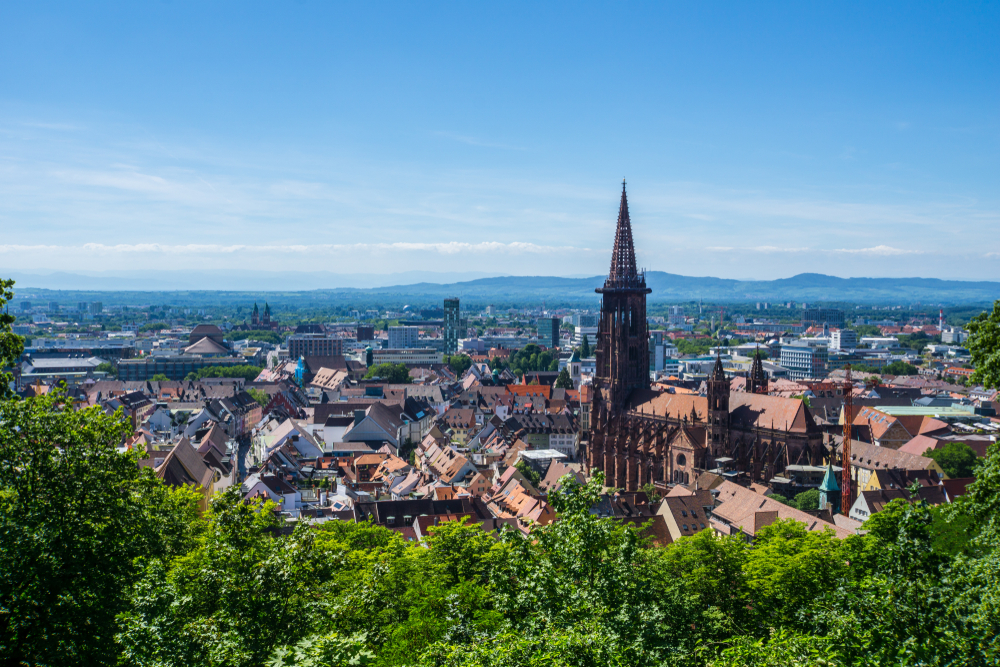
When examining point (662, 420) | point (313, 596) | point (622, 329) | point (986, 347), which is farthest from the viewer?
point (622, 329)

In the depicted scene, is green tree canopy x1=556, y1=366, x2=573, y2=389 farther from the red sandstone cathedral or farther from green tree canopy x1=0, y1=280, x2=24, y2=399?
green tree canopy x1=0, y1=280, x2=24, y2=399

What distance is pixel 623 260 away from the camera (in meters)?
102

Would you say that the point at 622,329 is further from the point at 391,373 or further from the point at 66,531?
the point at 391,373

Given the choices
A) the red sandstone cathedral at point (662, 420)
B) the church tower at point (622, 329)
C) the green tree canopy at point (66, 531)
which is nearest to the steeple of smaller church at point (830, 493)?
the red sandstone cathedral at point (662, 420)

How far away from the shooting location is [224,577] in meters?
23.2

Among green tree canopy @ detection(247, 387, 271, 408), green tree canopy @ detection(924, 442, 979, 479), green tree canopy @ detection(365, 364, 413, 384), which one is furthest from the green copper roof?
green tree canopy @ detection(365, 364, 413, 384)

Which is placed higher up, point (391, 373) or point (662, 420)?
point (662, 420)

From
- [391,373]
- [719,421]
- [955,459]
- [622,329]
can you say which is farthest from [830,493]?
→ [391,373]

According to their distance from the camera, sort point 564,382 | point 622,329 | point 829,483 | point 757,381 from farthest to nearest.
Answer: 1. point 564,382
2. point 757,381
3. point 622,329
4. point 829,483

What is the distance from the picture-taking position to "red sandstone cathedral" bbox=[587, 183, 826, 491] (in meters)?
83.7

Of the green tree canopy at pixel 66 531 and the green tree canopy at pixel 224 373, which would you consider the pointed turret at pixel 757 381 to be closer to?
the green tree canopy at pixel 66 531

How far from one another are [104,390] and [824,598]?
14715 cm

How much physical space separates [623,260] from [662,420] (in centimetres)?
Answer: 1998

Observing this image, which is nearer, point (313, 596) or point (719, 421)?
point (313, 596)
